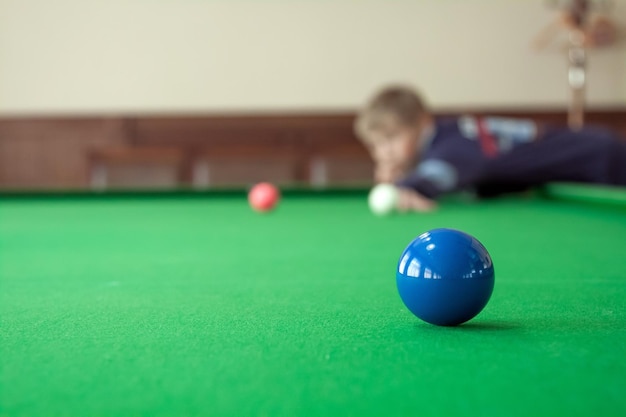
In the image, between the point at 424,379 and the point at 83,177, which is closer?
the point at 424,379

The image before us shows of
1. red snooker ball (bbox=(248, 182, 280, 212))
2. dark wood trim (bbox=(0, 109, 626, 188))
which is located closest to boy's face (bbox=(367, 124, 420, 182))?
red snooker ball (bbox=(248, 182, 280, 212))

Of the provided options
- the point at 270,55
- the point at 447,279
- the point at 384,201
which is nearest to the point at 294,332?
the point at 447,279

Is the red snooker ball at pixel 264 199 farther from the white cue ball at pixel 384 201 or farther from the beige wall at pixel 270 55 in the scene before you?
the beige wall at pixel 270 55

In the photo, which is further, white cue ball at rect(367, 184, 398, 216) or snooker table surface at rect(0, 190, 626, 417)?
white cue ball at rect(367, 184, 398, 216)

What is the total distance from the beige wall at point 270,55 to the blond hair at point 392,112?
3.02 metres

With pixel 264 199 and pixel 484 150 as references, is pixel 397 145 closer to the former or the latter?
pixel 484 150

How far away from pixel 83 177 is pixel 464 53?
4082 mm

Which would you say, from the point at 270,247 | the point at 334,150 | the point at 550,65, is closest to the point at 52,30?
the point at 334,150

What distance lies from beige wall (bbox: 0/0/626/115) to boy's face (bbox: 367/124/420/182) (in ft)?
9.49

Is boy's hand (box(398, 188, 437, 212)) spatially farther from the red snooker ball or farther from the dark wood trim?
the dark wood trim

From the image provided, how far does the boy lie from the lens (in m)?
3.52

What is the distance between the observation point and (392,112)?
373 cm

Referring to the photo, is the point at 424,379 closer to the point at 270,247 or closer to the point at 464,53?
the point at 270,247

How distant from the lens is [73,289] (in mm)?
1417
